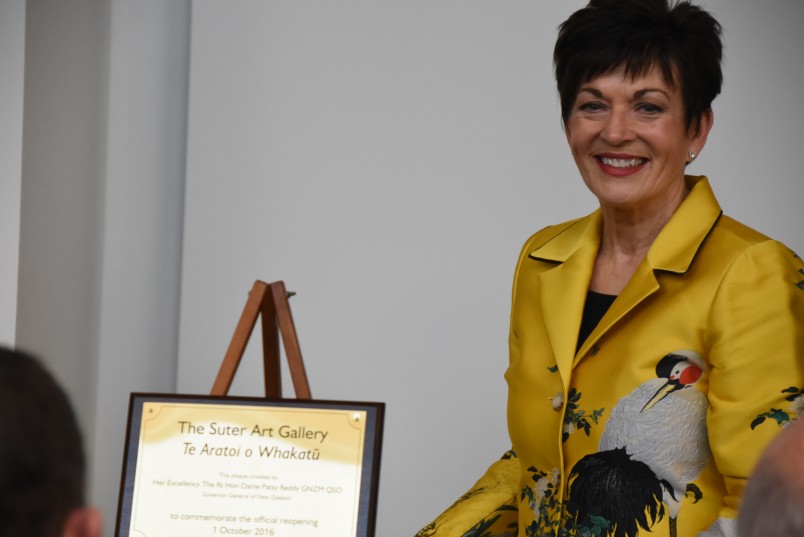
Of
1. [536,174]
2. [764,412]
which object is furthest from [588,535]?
[536,174]

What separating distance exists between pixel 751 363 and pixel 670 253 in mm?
261

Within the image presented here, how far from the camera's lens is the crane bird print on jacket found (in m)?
1.78

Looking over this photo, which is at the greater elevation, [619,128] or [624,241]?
[619,128]

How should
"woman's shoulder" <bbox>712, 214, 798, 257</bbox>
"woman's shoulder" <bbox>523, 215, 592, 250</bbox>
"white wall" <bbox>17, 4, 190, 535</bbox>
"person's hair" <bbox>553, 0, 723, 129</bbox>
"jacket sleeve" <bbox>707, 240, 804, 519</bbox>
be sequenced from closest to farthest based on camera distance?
"jacket sleeve" <bbox>707, 240, 804, 519</bbox>
"woman's shoulder" <bbox>712, 214, 798, 257</bbox>
"person's hair" <bbox>553, 0, 723, 129</bbox>
"woman's shoulder" <bbox>523, 215, 592, 250</bbox>
"white wall" <bbox>17, 4, 190, 535</bbox>

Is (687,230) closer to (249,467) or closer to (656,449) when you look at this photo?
(656,449)

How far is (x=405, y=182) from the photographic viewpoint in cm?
316

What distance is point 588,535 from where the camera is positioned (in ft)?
6.04

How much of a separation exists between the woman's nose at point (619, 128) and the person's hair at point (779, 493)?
133 centimetres

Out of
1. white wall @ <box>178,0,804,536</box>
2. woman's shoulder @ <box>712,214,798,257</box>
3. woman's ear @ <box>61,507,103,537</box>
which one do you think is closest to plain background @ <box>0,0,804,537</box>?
white wall @ <box>178,0,804,536</box>

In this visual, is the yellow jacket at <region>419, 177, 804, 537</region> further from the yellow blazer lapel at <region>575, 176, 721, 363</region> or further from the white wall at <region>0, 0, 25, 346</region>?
the white wall at <region>0, 0, 25, 346</region>

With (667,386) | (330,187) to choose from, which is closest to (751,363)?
(667,386)

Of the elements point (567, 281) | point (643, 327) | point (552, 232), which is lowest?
point (643, 327)

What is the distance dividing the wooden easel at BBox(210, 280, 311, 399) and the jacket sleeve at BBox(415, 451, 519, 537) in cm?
40

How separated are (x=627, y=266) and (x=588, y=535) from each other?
51 cm
